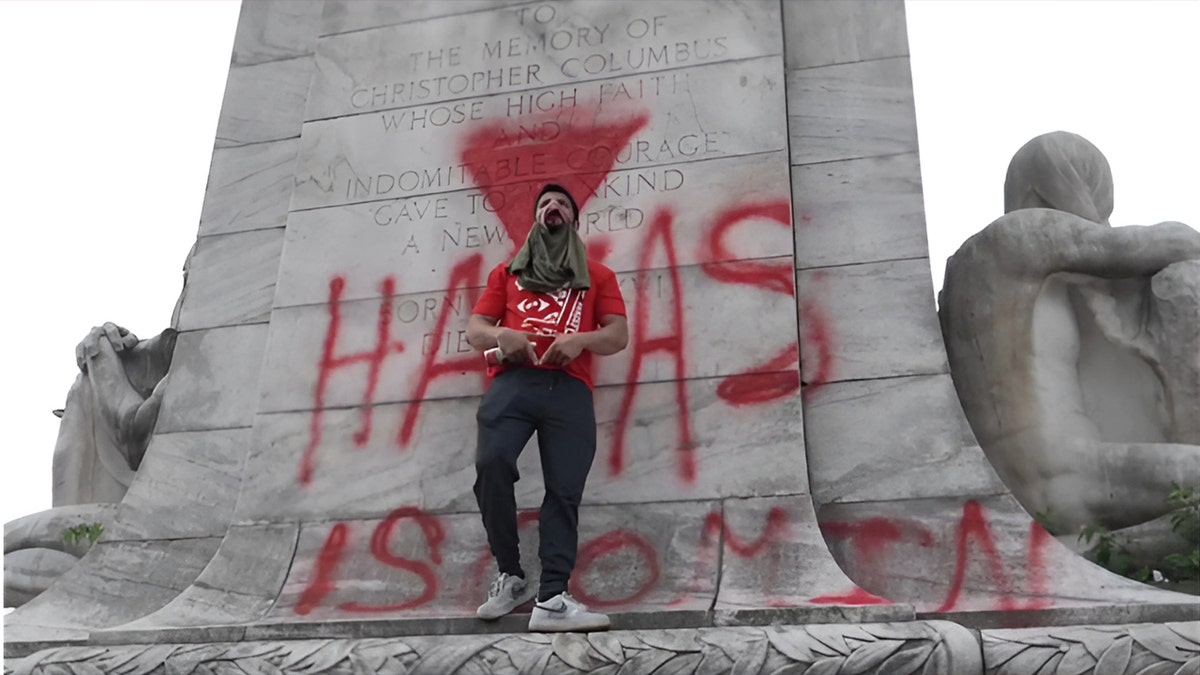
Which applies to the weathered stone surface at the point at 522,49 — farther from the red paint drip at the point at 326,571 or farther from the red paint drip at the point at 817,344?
the red paint drip at the point at 326,571

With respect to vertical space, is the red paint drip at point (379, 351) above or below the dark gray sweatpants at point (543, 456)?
above

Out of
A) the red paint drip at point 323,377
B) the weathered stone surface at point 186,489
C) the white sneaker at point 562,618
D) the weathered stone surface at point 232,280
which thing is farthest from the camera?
the weathered stone surface at point 232,280

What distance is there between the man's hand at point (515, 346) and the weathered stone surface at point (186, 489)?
105 inches

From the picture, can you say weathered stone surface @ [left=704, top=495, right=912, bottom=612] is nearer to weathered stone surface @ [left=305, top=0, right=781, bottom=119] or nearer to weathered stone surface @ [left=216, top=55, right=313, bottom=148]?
weathered stone surface @ [left=305, top=0, right=781, bottom=119]

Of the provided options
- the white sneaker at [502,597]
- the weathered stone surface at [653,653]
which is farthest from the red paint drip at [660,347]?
the weathered stone surface at [653,653]

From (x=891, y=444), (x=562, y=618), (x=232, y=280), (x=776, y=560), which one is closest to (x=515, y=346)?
(x=562, y=618)

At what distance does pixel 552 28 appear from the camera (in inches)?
351

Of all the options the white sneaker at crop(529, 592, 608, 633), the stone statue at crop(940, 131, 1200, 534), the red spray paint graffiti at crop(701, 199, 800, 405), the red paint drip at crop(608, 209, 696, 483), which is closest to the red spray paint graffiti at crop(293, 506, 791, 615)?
the red paint drip at crop(608, 209, 696, 483)

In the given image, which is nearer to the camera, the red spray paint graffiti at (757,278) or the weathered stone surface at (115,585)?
the red spray paint graffiti at (757,278)

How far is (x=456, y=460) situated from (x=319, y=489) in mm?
889

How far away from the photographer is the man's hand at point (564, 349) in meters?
6.58

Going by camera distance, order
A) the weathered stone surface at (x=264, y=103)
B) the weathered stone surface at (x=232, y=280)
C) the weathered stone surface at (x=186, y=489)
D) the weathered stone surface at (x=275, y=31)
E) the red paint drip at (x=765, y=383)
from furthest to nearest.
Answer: the weathered stone surface at (x=275, y=31) < the weathered stone surface at (x=264, y=103) < the weathered stone surface at (x=232, y=280) < the weathered stone surface at (x=186, y=489) < the red paint drip at (x=765, y=383)

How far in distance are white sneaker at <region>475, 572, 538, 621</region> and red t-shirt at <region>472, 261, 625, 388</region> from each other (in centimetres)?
112

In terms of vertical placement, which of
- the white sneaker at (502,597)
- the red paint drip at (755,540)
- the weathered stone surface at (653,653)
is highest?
the red paint drip at (755,540)
